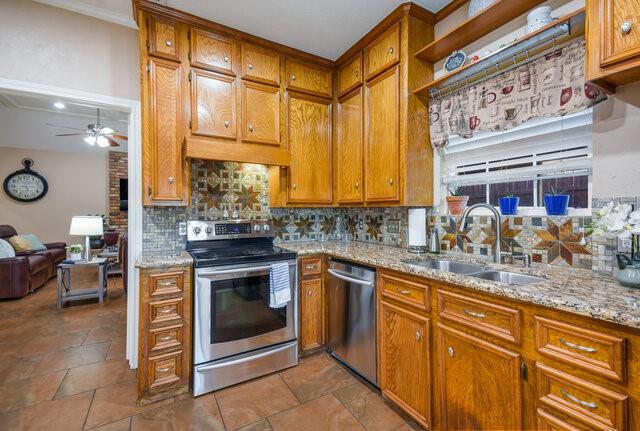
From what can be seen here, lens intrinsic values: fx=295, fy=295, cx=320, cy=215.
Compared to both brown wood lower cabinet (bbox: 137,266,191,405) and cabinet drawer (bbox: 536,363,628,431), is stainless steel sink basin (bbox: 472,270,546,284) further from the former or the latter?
brown wood lower cabinet (bbox: 137,266,191,405)

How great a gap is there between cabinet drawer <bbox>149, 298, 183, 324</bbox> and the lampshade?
259 centimetres

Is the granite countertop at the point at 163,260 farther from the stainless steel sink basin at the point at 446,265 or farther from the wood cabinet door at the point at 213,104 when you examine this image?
the stainless steel sink basin at the point at 446,265

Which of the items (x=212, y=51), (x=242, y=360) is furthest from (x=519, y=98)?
(x=242, y=360)

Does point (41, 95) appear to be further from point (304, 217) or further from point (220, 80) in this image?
point (304, 217)

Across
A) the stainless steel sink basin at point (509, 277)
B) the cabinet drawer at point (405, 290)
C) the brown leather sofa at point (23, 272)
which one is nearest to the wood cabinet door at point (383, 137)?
the cabinet drawer at point (405, 290)

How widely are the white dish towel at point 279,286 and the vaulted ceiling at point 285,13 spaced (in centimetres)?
188

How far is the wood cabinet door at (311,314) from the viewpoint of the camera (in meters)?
2.44

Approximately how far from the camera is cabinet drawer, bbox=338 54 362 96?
2601mm

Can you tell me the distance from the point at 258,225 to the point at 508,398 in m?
2.16

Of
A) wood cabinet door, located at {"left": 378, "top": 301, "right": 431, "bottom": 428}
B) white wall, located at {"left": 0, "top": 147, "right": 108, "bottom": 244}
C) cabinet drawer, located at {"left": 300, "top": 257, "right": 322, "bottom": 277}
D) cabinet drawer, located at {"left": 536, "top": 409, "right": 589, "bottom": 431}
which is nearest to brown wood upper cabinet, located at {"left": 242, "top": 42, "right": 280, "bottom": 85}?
cabinet drawer, located at {"left": 300, "top": 257, "right": 322, "bottom": 277}

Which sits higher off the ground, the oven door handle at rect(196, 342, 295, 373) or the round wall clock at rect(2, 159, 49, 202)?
the round wall clock at rect(2, 159, 49, 202)

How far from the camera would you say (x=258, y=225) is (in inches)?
109

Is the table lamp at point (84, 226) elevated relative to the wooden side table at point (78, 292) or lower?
elevated

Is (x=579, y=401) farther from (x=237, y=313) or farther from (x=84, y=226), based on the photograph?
(x=84, y=226)
